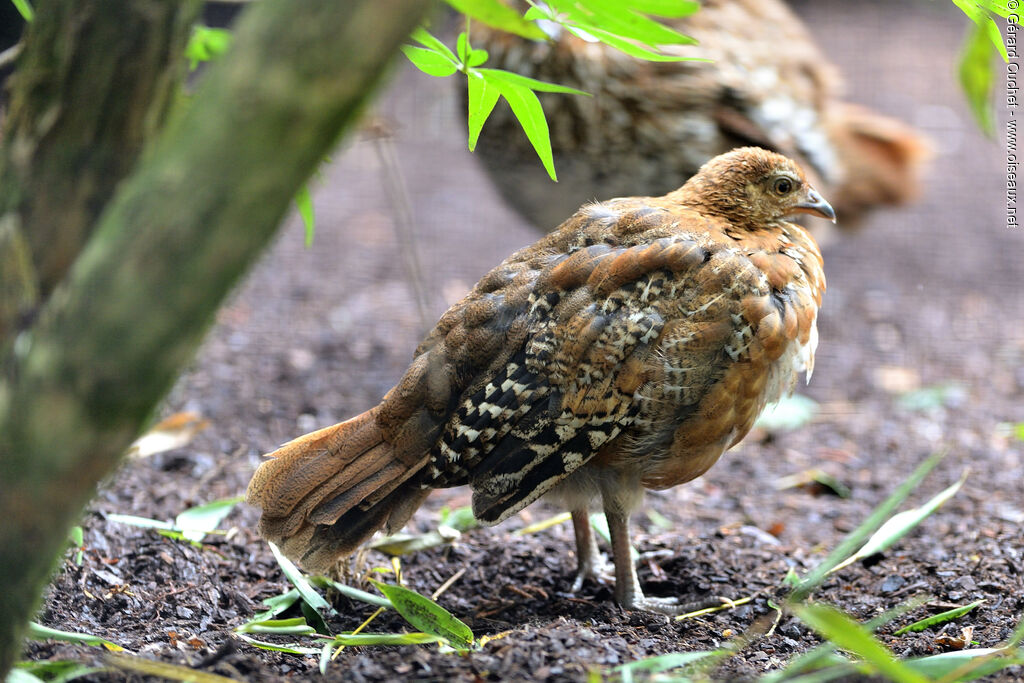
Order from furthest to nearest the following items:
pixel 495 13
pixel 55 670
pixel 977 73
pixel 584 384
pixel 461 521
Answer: pixel 461 521
pixel 584 384
pixel 55 670
pixel 977 73
pixel 495 13

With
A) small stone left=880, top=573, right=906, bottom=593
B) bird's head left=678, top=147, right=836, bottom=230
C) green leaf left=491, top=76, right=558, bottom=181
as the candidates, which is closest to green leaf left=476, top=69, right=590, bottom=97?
green leaf left=491, top=76, right=558, bottom=181

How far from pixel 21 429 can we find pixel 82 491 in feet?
0.46

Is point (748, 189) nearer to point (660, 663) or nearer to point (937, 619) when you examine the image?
point (937, 619)

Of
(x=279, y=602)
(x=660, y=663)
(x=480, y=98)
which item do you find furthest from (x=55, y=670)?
(x=480, y=98)

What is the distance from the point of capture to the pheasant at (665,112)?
188 inches

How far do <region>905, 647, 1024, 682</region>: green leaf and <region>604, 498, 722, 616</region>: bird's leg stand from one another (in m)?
0.94

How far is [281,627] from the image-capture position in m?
2.51

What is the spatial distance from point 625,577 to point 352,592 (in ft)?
2.62

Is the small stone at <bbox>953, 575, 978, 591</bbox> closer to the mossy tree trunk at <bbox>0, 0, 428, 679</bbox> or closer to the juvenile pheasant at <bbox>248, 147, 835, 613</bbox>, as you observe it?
the juvenile pheasant at <bbox>248, 147, 835, 613</bbox>

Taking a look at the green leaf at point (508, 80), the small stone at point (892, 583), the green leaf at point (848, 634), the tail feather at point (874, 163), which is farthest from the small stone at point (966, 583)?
the tail feather at point (874, 163)

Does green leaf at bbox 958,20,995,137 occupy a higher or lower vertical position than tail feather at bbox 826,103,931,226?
higher

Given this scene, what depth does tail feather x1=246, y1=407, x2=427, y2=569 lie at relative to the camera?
2.74 meters

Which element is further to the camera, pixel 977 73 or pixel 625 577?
pixel 625 577

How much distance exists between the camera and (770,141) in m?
4.85
